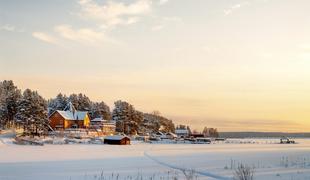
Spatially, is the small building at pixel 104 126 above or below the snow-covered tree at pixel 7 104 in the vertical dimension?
below

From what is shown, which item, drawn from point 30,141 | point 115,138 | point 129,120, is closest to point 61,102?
point 129,120

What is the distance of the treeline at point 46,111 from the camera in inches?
3506

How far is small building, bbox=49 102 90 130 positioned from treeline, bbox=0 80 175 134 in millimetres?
3398

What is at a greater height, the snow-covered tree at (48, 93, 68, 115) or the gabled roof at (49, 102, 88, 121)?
the snow-covered tree at (48, 93, 68, 115)

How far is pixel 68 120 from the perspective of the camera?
109562mm

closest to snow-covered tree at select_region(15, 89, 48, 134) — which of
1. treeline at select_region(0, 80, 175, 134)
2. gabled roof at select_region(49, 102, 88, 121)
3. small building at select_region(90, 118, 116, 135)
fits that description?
treeline at select_region(0, 80, 175, 134)

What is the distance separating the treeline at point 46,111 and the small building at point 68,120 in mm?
3398

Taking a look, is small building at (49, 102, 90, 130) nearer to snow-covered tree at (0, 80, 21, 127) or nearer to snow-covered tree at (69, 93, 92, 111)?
snow-covered tree at (0, 80, 21, 127)

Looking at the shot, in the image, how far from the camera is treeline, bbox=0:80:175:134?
8906 centimetres

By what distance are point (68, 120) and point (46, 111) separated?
10.4 m

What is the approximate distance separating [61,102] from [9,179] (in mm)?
120592

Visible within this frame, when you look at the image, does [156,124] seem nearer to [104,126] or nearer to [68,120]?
[104,126]

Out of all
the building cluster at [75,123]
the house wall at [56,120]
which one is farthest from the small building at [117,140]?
the house wall at [56,120]

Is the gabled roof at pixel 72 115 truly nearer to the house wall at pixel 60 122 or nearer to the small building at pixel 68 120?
the small building at pixel 68 120
